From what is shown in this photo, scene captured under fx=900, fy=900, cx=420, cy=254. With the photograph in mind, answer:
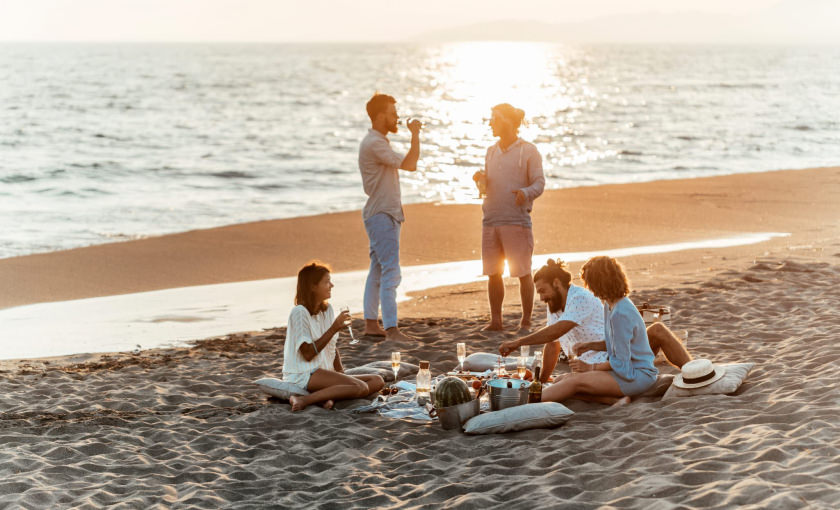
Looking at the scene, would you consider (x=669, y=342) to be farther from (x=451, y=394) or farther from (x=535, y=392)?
(x=451, y=394)

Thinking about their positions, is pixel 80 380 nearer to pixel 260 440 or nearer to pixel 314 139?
pixel 260 440

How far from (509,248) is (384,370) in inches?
79.4

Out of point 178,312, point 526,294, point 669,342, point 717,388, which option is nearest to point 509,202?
point 526,294

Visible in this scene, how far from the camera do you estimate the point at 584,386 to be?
6469mm

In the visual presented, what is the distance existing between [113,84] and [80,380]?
195 ft

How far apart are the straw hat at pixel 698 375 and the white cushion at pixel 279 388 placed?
9.16 ft

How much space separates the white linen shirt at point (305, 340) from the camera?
21.9 ft

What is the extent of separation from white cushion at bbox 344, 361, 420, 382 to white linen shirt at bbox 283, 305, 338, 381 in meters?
0.53

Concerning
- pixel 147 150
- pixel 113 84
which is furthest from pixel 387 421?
pixel 113 84

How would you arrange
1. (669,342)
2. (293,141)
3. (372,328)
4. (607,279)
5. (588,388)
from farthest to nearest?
(293,141)
(372,328)
(669,342)
(588,388)
(607,279)

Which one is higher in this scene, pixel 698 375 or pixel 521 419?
pixel 698 375

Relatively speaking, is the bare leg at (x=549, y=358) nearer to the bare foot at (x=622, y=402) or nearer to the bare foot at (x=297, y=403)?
the bare foot at (x=622, y=402)

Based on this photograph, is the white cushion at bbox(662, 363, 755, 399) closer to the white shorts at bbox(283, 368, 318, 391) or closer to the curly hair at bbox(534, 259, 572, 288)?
the curly hair at bbox(534, 259, 572, 288)

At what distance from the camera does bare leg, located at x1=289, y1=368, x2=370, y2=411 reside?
679cm
